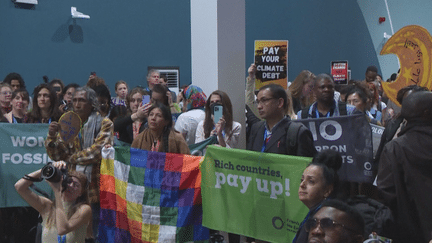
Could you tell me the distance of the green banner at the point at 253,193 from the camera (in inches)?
166

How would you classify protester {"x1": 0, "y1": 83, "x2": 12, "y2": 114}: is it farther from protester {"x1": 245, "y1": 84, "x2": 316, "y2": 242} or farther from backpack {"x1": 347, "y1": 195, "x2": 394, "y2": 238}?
backpack {"x1": 347, "y1": 195, "x2": 394, "y2": 238}

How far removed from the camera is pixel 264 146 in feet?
14.7

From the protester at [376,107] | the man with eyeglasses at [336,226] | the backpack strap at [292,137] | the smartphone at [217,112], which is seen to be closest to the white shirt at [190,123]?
the smartphone at [217,112]

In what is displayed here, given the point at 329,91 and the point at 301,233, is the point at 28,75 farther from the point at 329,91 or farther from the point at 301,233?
the point at 301,233

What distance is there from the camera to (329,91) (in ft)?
18.0

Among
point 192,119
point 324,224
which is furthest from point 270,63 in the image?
point 324,224

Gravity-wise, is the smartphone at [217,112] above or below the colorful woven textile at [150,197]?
above

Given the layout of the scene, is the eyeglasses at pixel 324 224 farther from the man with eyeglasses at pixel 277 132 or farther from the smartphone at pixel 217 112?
the smartphone at pixel 217 112

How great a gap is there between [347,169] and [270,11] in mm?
12351

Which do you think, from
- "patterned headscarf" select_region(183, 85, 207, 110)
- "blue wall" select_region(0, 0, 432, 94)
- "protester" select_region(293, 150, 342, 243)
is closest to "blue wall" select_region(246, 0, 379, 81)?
"blue wall" select_region(0, 0, 432, 94)

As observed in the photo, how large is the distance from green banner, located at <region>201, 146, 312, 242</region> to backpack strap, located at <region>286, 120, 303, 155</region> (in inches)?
4.6

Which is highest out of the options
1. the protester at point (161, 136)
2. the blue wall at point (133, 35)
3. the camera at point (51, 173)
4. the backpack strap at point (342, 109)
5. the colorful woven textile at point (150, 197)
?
the blue wall at point (133, 35)

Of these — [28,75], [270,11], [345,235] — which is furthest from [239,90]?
[270,11]

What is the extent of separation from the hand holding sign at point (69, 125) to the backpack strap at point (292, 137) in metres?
2.13
